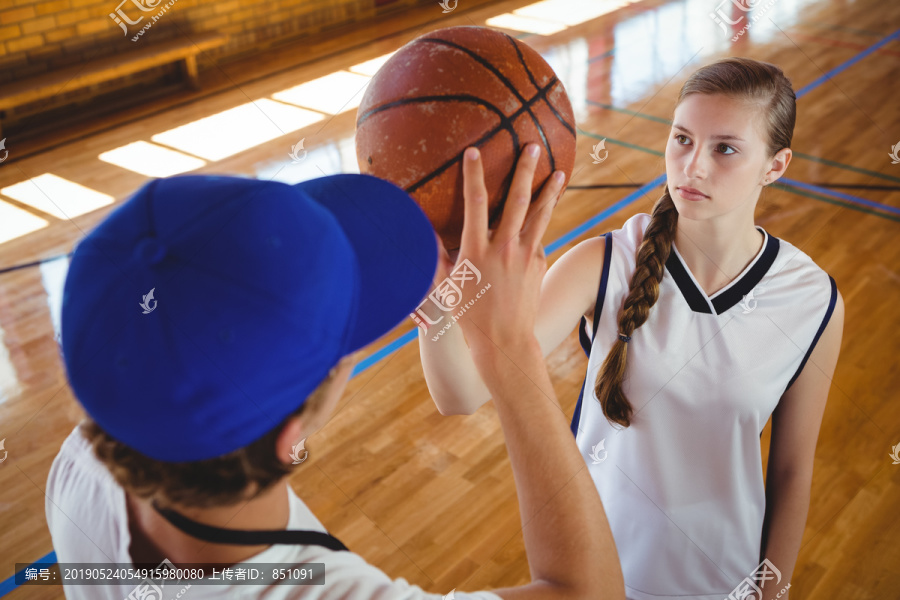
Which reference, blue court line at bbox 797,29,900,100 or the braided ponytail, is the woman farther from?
blue court line at bbox 797,29,900,100

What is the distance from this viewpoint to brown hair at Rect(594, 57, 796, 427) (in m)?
1.59

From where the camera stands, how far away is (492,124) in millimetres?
1330

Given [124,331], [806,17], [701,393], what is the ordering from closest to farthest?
[124,331] < [701,393] < [806,17]

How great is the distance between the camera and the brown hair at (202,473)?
2.59 feet

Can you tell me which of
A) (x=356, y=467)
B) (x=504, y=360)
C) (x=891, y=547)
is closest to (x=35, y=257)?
(x=356, y=467)

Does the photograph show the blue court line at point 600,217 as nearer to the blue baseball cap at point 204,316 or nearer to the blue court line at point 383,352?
the blue court line at point 383,352

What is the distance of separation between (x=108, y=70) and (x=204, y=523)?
23.4ft

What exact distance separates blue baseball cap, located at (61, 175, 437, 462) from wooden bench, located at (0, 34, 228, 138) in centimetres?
658

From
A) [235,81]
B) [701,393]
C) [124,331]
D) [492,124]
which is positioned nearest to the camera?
[124,331]

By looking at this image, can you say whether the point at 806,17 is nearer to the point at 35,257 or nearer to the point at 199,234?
the point at 35,257

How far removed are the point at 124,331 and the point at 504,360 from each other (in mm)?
500

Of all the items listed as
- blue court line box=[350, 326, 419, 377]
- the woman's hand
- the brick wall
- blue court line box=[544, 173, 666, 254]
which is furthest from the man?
the brick wall

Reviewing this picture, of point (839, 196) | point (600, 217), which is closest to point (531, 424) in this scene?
point (600, 217)

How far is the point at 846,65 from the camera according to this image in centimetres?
800
